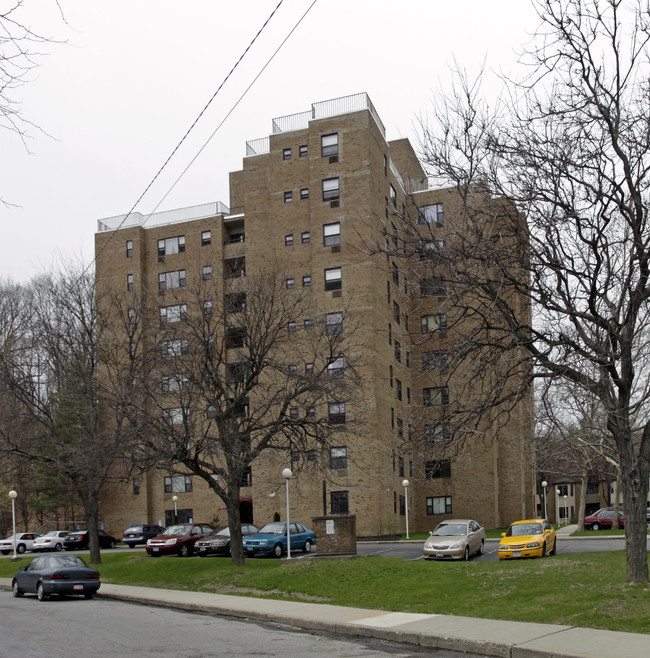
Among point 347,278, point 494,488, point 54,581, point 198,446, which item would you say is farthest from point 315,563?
point 494,488

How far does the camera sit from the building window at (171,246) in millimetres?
59000

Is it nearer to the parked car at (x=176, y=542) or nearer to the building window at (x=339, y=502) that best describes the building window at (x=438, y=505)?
the building window at (x=339, y=502)

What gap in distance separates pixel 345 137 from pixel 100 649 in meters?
41.2

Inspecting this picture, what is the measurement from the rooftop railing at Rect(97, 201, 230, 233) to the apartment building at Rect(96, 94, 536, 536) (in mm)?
127

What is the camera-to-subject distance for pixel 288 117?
5391cm

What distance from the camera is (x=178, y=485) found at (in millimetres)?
56500

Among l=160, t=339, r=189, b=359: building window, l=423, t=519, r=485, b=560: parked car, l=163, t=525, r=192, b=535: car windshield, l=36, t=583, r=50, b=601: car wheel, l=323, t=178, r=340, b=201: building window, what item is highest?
l=323, t=178, r=340, b=201: building window

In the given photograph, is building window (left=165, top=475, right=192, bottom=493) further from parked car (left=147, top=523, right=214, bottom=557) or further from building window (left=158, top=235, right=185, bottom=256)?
parked car (left=147, top=523, right=214, bottom=557)

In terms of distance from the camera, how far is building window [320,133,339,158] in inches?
1986

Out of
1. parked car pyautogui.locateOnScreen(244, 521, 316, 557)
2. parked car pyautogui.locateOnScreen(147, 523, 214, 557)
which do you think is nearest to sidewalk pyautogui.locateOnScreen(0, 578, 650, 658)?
parked car pyautogui.locateOnScreen(244, 521, 316, 557)

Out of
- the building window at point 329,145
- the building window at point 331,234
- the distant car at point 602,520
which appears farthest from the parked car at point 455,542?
the building window at point 329,145

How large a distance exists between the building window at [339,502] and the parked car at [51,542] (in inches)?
657

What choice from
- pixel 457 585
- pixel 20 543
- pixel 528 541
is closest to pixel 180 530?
pixel 528 541

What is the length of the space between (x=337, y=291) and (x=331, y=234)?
12.4 ft
